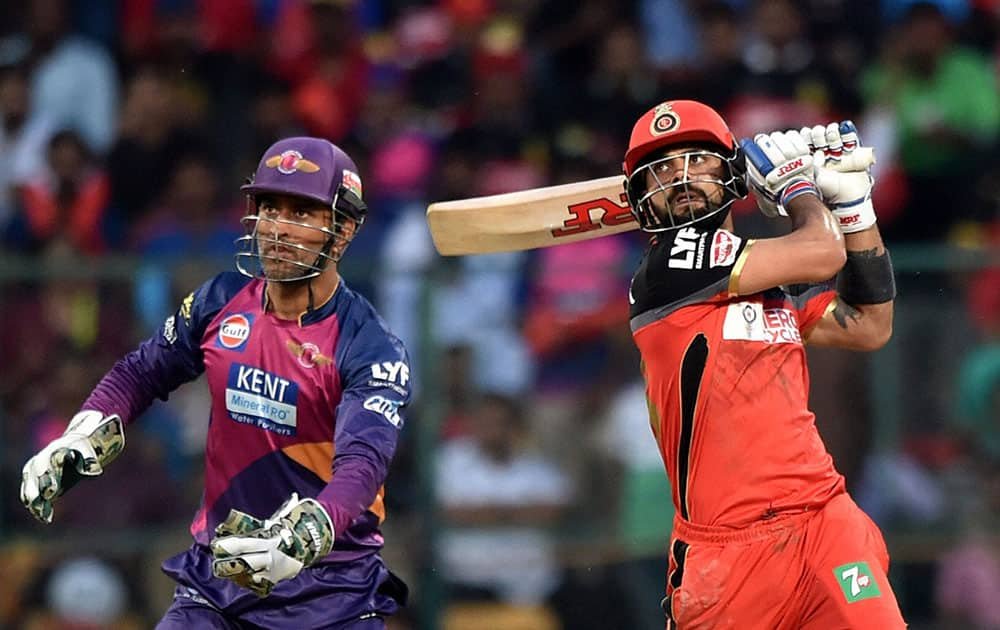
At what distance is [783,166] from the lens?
5816 mm

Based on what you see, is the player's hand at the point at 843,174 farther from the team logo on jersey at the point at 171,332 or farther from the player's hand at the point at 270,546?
the team logo on jersey at the point at 171,332

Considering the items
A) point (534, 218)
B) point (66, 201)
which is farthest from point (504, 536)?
point (66, 201)

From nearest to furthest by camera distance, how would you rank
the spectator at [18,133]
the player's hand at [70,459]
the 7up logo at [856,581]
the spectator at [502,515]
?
the 7up logo at [856,581]
the player's hand at [70,459]
the spectator at [502,515]
the spectator at [18,133]

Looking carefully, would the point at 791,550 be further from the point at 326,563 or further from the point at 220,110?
the point at 220,110

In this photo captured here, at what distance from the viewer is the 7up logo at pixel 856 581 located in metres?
5.43

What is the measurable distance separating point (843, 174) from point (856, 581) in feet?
4.49

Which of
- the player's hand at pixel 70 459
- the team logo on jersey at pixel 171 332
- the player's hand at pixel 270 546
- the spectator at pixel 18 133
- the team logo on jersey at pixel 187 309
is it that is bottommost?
the player's hand at pixel 270 546

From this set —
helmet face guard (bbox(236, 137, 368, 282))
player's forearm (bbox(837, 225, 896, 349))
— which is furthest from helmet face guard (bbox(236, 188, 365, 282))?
player's forearm (bbox(837, 225, 896, 349))

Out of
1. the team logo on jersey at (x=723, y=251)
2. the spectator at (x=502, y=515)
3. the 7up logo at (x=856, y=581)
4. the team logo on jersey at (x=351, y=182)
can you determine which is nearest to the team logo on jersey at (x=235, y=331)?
the team logo on jersey at (x=351, y=182)

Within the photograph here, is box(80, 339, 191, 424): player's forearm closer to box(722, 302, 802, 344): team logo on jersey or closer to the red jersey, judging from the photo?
the red jersey

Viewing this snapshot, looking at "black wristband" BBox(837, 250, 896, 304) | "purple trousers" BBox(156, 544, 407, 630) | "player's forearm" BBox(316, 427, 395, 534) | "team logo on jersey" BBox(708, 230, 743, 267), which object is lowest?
"purple trousers" BBox(156, 544, 407, 630)

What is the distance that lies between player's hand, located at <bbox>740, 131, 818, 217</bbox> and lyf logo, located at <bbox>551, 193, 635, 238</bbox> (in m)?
0.62

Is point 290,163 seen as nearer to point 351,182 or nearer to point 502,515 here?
point 351,182

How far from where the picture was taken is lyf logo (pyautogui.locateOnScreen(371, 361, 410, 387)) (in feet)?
18.8
